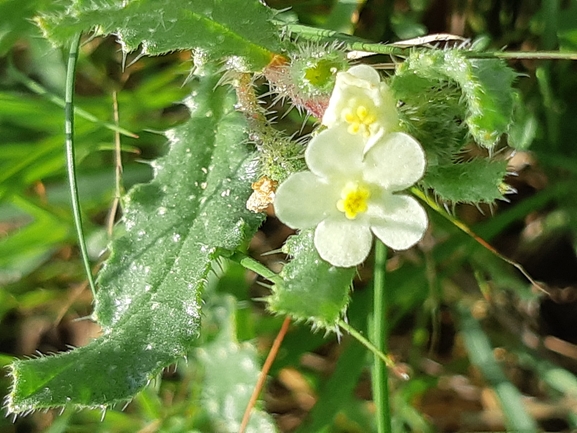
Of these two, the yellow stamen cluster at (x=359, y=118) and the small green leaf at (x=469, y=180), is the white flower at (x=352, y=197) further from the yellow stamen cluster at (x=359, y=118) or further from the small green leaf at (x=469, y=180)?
the small green leaf at (x=469, y=180)

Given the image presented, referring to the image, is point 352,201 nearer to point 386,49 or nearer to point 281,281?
point 281,281

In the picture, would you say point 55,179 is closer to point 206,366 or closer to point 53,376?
point 206,366

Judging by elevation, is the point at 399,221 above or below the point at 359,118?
below

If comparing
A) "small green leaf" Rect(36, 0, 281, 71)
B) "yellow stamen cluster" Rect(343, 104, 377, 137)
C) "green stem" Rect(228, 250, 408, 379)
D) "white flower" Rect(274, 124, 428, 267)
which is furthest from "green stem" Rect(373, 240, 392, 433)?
"small green leaf" Rect(36, 0, 281, 71)

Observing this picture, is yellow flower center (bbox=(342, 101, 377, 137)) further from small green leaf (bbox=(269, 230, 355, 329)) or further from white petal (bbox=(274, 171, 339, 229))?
small green leaf (bbox=(269, 230, 355, 329))

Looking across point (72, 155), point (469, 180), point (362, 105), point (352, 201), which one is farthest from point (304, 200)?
point (72, 155)

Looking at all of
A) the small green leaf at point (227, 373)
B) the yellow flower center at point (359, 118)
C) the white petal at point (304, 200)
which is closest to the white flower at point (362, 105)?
the yellow flower center at point (359, 118)

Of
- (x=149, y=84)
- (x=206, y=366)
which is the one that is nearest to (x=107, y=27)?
(x=149, y=84)
